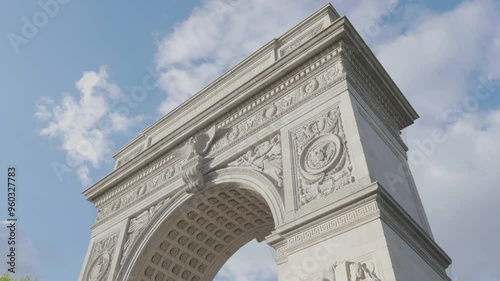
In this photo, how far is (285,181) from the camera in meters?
11.3

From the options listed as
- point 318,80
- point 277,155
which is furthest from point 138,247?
point 318,80

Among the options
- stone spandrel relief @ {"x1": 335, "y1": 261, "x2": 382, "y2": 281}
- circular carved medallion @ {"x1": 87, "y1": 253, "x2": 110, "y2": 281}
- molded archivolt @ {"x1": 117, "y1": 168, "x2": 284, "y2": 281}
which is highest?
molded archivolt @ {"x1": 117, "y1": 168, "x2": 284, "y2": 281}

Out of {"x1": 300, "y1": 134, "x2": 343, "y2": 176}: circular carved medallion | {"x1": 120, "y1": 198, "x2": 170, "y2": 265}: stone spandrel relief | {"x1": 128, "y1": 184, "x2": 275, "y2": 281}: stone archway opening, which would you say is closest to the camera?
{"x1": 300, "y1": 134, "x2": 343, "y2": 176}: circular carved medallion

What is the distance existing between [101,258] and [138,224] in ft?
5.83

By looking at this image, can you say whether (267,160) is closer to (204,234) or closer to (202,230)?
(202,230)

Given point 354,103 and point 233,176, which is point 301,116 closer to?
point 354,103

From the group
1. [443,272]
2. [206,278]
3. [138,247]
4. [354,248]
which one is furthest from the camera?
[206,278]

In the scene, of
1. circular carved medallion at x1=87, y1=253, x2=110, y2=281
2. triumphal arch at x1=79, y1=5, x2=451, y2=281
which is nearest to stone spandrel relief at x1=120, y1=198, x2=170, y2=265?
triumphal arch at x1=79, y1=5, x2=451, y2=281

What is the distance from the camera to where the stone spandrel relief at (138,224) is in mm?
14719

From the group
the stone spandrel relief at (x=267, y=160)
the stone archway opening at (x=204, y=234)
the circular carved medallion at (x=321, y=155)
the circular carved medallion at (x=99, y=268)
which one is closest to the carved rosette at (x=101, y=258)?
the circular carved medallion at (x=99, y=268)

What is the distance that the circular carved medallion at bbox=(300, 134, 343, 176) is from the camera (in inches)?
423

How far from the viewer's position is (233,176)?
510 inches

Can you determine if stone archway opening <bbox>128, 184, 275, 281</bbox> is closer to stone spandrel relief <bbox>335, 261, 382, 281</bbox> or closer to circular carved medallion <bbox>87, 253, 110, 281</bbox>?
circular carved medallion <bbox>87, 253, 110, 281</bbox>

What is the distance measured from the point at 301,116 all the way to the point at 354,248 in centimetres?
442
